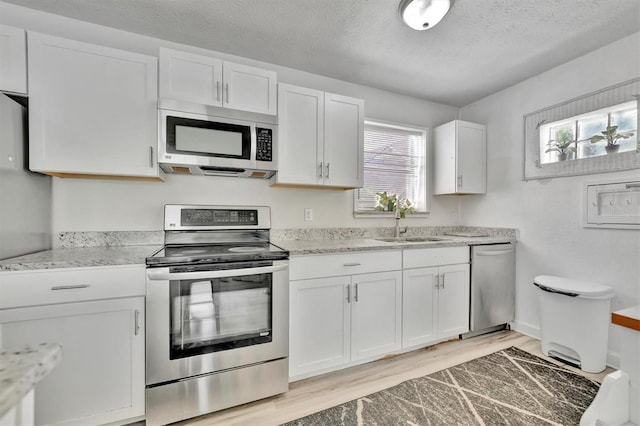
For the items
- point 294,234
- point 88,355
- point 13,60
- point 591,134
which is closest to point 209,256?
point 88,355

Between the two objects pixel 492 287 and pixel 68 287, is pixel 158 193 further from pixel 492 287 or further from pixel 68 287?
pixel 492 287

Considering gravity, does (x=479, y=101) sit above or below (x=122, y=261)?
above

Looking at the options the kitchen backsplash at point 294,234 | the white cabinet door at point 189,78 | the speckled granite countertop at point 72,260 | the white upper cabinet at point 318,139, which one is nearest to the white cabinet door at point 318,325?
the kitchen backsplash at point 294,234

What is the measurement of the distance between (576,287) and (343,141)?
221 cm

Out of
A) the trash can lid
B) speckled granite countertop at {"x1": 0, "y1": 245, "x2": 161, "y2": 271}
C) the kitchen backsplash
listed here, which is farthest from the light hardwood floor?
the kitchen backsplash

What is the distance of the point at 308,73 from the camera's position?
9.09 feet

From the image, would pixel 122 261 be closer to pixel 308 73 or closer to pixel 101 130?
pixel 101 130

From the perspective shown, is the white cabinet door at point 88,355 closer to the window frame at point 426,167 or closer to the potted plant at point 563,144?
the window frame at point 426,167

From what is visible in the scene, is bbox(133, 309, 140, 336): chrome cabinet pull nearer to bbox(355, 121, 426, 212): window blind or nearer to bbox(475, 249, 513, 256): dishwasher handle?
bbox(355, 121, 426, 212): window blind

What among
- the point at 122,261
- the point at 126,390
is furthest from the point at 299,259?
the point at 126,390

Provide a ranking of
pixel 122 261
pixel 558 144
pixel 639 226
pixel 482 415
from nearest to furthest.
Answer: pixel 122 261 → pixel 482 415 → pixel 639 226 → pixel 558 144

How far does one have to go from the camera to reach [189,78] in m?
1.96

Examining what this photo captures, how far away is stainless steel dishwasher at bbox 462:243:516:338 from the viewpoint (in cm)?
268

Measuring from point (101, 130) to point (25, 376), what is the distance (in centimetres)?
184
